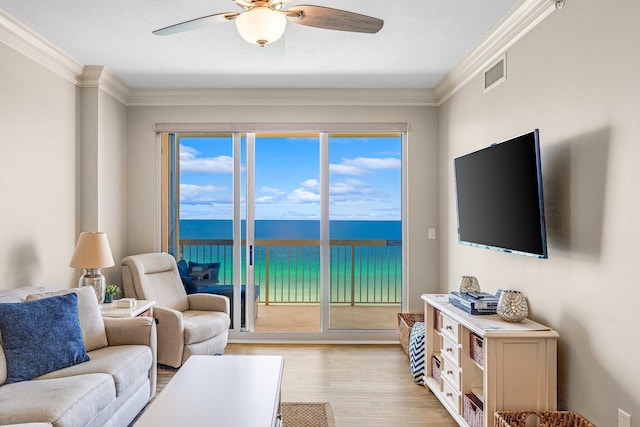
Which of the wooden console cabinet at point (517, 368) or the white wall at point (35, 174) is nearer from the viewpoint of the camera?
the wooden console cabinet at point (517, 368)

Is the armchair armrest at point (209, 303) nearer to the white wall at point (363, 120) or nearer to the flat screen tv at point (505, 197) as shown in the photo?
the white wall at point (363, 120)

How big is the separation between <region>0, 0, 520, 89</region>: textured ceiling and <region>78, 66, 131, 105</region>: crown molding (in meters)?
0.07

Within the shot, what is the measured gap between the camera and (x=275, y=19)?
2.05 metres

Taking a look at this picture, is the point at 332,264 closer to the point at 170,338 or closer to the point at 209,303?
the point at 209,303

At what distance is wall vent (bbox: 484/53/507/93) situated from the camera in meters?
3.17

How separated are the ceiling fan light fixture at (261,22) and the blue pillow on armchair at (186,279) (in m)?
3.20

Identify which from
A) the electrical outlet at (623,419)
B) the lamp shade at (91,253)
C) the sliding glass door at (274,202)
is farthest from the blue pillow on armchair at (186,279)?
the electrical outlet at (623,419)

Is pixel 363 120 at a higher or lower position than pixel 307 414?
higher

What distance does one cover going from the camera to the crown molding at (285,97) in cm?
464

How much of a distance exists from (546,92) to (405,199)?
2.26m

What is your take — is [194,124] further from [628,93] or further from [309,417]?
[628,93]

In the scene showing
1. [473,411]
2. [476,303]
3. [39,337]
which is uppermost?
[476,303]

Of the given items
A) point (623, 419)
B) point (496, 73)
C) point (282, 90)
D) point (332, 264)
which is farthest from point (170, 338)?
point (496, 73)

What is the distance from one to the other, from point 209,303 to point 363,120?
2.39m
